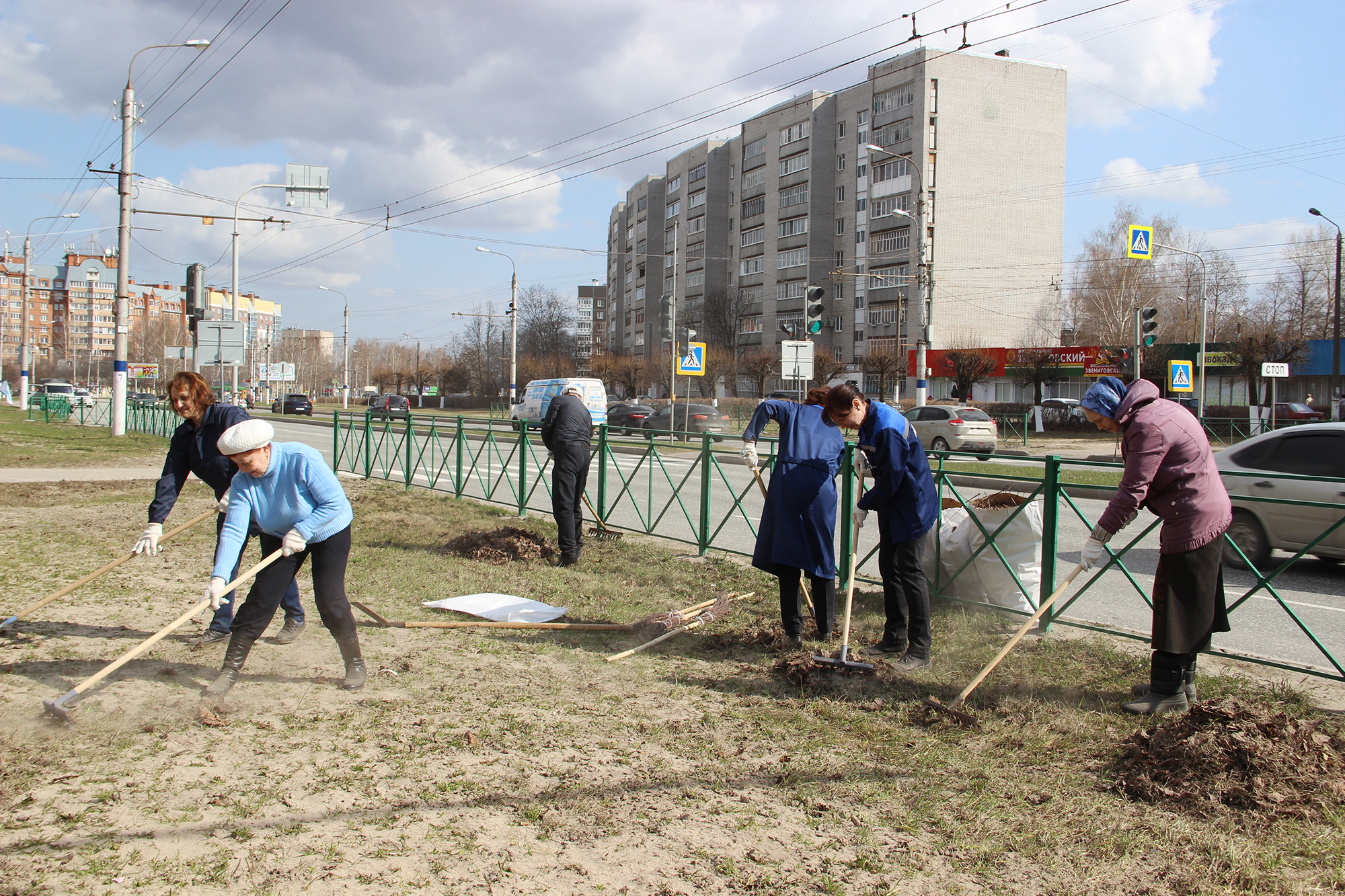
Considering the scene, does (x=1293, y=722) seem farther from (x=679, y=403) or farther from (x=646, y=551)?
(x=679, y=403)

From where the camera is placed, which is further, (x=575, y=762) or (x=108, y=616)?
(x=108, y=616)

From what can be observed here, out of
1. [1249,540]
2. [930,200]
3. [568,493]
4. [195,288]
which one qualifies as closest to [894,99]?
[930,200]

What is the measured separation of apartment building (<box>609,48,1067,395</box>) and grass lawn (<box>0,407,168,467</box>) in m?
37.8

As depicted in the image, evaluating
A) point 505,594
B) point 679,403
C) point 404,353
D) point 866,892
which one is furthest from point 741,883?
point 404,353

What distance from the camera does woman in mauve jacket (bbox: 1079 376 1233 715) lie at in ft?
12.9

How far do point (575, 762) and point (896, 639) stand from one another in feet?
7.32

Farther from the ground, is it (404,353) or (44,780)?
(404,353)

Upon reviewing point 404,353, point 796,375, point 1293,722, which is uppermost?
point 404,353

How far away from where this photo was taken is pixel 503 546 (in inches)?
313

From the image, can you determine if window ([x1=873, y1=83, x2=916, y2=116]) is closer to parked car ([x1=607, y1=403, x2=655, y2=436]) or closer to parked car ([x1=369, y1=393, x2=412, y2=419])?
parked car ([x1=607, y1=403, x2=655, y2=436])

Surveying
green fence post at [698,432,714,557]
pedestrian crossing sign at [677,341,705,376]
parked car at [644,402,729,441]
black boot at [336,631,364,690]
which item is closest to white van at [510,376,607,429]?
parked car at [644,402,729,441]

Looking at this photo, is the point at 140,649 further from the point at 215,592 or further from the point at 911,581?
the point at 911,581

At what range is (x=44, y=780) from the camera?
3264 millimetres

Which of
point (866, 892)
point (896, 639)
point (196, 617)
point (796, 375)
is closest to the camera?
point (866, 892)
